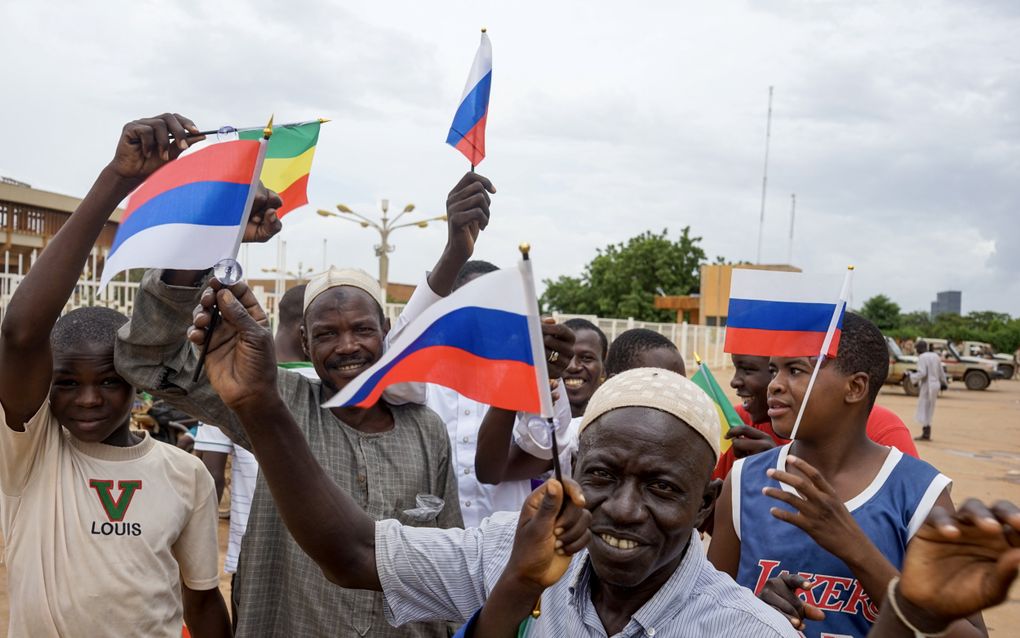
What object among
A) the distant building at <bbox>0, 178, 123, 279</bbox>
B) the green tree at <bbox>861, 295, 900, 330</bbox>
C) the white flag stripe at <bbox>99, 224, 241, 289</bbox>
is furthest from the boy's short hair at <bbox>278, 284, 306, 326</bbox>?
the green tree at <bbox>861, 295, 900, 330</bbox>

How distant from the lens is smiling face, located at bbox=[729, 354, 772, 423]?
358cm

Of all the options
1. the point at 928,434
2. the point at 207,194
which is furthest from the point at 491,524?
the point at 928,434

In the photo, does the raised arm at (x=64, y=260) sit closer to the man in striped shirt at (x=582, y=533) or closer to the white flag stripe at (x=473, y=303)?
the man in striped shirt at (x=582, y=533)

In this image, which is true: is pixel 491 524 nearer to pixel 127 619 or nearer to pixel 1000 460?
pixel 127 619

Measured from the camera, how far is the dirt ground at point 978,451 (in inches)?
256

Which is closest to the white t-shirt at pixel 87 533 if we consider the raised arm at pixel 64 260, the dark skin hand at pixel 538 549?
the raised arm at pixel 64 260

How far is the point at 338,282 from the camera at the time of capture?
2773 mm

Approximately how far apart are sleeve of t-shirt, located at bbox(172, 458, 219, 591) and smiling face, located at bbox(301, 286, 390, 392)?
497 millimetres

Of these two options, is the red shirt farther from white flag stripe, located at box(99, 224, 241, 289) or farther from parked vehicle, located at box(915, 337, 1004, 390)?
parked vehicle, located at box(915, 337, 1004, 390)

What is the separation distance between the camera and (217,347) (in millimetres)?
1850

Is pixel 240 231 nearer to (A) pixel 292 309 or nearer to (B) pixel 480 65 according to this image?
(B) pixel 480 65

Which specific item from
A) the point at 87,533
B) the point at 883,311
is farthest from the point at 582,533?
the point at 883,311

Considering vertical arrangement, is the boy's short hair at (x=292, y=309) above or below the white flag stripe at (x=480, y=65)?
below

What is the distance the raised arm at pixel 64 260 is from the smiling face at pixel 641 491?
1.40 m
